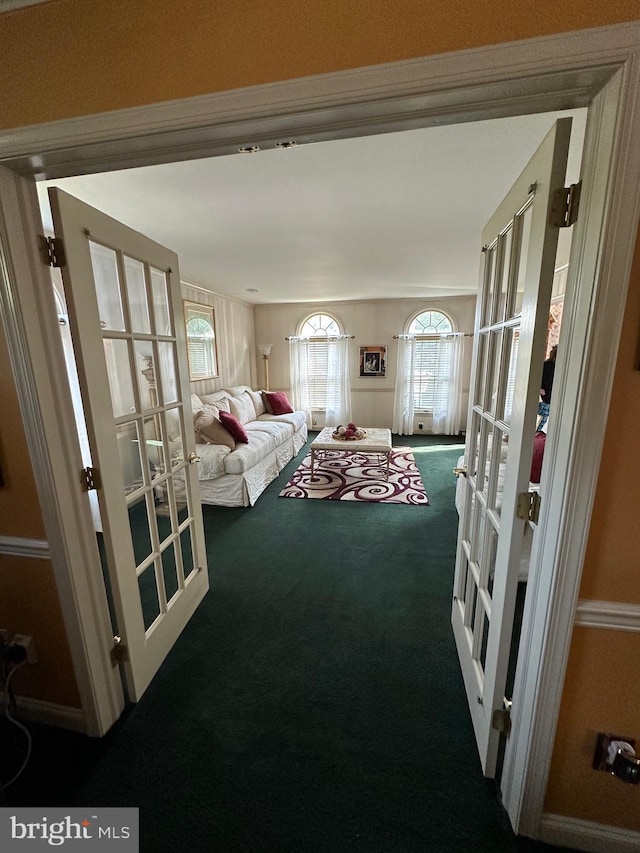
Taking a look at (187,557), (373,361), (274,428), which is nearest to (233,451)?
(274,428)

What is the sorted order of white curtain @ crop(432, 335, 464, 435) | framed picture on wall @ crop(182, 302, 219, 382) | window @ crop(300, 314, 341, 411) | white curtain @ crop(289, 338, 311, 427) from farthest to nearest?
white curtain @ crop(289, 338, 311, 427), window @ crop(300, 314, 341, 411), white curtain @ crop(432, 335, 464, 435), framed picture on wall @ crop(182, 302, 219, 382)

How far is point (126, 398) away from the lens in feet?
5.00

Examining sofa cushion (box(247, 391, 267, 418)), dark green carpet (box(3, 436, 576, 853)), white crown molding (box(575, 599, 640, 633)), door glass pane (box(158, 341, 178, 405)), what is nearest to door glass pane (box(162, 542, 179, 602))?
dark green carpet (box(3, 436, 576, 853))

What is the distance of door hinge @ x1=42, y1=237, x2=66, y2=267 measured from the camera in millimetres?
1102

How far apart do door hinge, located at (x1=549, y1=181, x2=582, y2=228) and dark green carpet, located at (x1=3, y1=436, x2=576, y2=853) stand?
70.5 inches

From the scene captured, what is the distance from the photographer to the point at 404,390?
6.00 m

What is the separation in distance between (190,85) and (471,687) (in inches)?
85.5

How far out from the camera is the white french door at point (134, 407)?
3.96 feet

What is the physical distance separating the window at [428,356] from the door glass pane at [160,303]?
479cm

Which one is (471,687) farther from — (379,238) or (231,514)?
(379,238)

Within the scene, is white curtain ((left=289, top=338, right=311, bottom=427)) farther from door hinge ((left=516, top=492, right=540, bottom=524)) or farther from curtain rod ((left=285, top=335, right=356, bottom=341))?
door hinge ((left=516, top=492, right=540, bottom=524))

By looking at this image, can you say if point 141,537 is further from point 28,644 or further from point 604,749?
point 604,749

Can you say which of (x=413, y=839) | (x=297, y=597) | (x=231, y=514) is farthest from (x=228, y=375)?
(x=413, y=839)

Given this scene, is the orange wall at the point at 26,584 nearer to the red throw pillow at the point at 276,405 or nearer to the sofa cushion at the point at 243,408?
the sofa cushion at the point at 243,408
